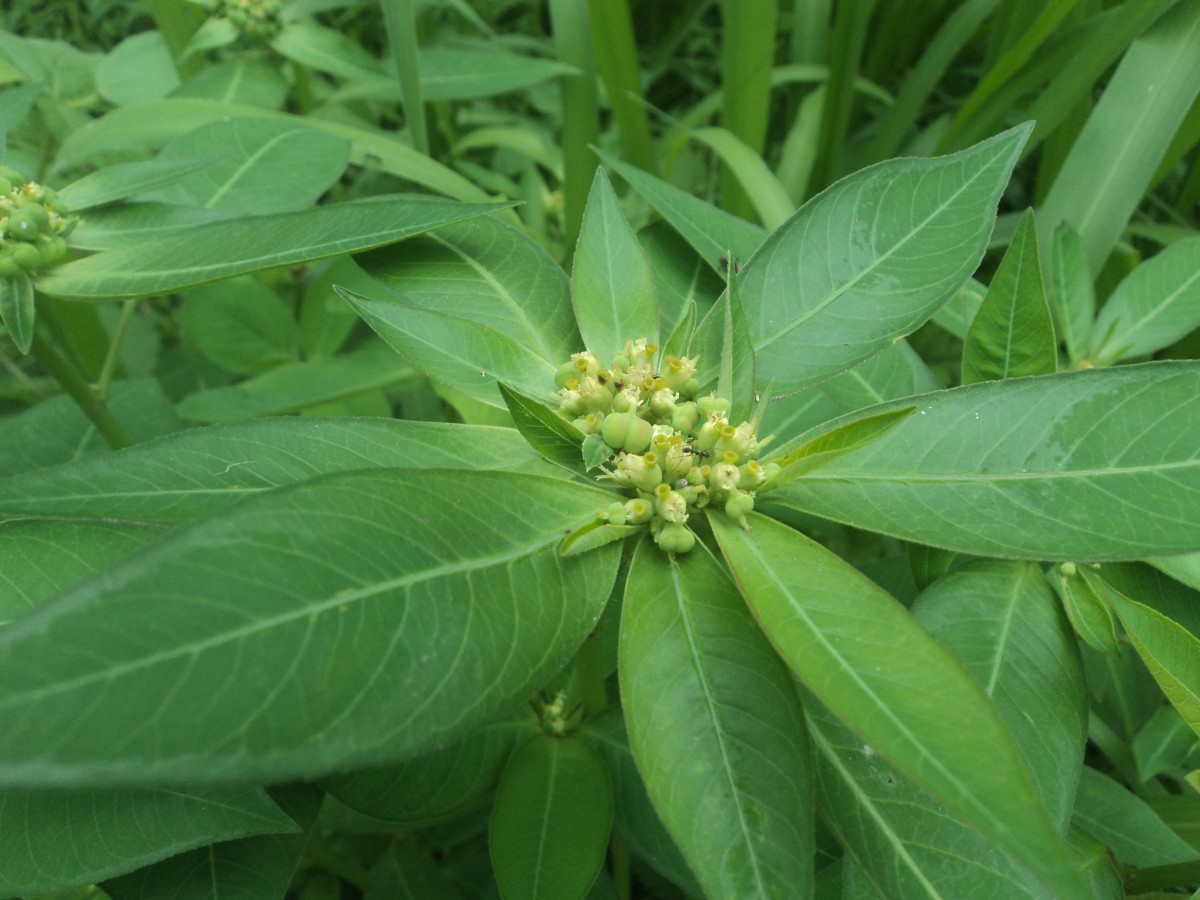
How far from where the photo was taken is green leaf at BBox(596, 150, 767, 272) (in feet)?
4.22

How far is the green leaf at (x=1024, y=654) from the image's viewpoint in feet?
3.04

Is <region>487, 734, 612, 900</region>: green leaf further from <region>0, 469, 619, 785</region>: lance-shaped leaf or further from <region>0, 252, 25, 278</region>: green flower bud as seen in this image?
<region>0, 252, 25, 278</region>: green flower bud

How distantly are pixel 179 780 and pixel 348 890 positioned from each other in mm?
1588

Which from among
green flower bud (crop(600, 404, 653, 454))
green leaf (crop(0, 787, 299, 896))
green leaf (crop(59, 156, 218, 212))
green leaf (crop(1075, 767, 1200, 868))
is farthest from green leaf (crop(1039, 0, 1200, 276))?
green leaf (crop(0, 787, 299, 896))

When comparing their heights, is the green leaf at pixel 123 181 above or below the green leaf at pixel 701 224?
above

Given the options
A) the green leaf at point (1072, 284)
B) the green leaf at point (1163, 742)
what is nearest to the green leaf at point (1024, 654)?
the green leaf at point (1163, 742)

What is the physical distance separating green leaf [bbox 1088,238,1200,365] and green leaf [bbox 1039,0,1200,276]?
1.07ft

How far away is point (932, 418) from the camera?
94 cm

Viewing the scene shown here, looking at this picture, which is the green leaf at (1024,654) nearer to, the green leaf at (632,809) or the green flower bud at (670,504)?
the green flower bud at (670,504)

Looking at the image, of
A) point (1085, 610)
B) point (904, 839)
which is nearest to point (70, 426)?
point (904, 839)

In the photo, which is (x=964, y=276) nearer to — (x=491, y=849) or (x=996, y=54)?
(x=491, y=849)

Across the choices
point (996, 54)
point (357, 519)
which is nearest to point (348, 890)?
point (357, 519)

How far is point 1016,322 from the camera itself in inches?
44.9

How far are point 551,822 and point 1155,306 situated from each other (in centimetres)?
Answer: 128
